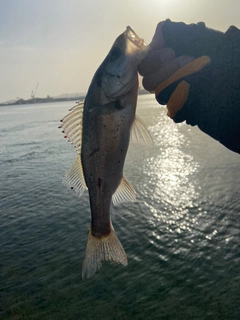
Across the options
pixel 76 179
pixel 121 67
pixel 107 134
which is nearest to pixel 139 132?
pixel 107 134

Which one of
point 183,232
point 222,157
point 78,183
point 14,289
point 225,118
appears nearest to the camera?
point 225,118

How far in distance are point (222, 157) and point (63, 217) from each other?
30.6 ft

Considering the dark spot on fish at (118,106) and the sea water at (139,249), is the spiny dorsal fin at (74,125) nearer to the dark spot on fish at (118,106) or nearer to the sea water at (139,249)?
the dark spot on fish at (118,106)

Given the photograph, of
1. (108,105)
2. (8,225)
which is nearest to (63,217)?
(8,225)

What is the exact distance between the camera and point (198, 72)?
3.90 m

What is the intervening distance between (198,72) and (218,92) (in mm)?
368

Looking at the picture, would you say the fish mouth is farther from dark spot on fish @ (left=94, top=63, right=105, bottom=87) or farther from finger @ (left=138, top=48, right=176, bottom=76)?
dark spot on fish @ (left=94, top=63, right=105, bottom=87)

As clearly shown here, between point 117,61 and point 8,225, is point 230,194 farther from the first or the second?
point 117,61

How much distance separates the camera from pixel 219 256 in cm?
807

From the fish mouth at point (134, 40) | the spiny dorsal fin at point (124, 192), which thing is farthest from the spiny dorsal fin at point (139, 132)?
the fish mouth at point (134, 40)

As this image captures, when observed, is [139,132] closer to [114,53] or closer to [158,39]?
[114,53]

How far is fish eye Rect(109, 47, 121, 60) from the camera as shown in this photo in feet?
14.2

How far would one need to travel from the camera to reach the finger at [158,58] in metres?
3.92

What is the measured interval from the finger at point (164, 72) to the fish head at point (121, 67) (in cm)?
25
